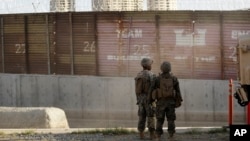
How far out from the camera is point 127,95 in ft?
55.3

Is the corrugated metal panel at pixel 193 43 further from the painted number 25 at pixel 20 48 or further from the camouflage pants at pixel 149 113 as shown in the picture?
the camouflage pants at pixel 149 113

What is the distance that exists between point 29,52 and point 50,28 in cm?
123

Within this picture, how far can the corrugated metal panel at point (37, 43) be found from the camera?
18812 millimetres

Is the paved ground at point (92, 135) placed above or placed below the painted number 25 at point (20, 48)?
below

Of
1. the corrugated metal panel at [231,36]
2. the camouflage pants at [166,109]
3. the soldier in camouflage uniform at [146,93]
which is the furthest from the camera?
the corrugated metal panel at [231,36]

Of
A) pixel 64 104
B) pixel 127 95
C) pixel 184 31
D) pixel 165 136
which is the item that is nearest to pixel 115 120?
pixel 127 95

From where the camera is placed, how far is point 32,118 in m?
13.9

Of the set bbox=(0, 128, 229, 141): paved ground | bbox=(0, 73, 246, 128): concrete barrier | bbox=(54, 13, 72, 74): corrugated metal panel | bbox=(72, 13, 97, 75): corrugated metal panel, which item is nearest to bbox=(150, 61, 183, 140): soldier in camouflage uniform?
bbox=(0, 128, 229, 141): paved ground

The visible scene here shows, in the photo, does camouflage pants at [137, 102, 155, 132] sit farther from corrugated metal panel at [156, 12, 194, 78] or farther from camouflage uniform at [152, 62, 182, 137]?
corrugated metal panel at [156, 12, 194, 78]

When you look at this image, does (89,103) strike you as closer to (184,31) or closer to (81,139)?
(184,31)

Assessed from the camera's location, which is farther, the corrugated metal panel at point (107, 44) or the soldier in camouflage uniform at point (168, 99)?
the corrugated metal panel at point (107, 44)

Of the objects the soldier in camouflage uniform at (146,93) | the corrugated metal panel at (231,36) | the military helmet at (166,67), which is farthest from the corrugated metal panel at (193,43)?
the military helmet at (166,67)

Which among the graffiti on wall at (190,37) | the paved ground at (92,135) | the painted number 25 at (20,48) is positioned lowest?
the paved ground at (92,135)

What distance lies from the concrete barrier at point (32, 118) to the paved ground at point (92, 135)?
1246mm
